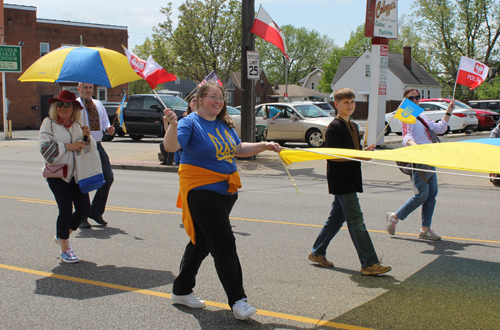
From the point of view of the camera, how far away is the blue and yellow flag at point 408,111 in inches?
228

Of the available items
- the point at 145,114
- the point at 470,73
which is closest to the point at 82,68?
the point at 470,73

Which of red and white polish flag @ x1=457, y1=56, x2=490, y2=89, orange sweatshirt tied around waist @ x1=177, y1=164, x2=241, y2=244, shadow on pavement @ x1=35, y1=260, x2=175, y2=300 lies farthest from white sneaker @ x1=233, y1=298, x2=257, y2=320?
red and white polish flag @ x1=457, y1=56, x2=490, y2=89

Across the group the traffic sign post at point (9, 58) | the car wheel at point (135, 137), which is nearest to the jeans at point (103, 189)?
the car wheel at point (135, 137)

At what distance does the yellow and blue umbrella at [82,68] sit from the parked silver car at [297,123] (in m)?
12.8

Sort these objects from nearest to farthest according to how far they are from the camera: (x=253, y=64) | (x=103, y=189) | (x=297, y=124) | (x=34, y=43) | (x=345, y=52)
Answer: (x=103, y=189), (x=253, y=64), (x=297, y=124), (x=34, y=43), (x=345, y=52)

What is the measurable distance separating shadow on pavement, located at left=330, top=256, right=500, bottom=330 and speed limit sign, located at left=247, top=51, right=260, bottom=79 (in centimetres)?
978

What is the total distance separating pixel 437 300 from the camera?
4270 mm

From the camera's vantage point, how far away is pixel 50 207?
8812 mm

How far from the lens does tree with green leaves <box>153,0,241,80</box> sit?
28797 millimetres

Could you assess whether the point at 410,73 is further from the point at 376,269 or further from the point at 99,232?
the point at 376,269

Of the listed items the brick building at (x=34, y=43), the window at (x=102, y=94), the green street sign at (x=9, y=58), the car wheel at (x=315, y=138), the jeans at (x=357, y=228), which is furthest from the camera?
the window at (x=102, y=94)

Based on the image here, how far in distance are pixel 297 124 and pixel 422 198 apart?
1316 centimetres

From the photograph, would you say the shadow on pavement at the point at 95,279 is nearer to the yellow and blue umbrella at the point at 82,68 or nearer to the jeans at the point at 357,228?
the jeans at the point at 357,228

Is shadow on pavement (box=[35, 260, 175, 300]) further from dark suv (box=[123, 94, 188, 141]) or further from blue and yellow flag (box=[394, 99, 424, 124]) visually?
dark suv (box=[123, 94, 188, 141])
